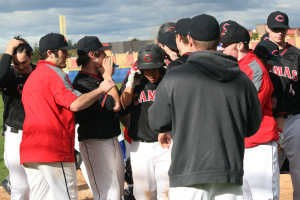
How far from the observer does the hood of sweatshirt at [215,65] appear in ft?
8.81

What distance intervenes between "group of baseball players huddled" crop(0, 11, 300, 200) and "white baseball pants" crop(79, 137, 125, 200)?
1cm

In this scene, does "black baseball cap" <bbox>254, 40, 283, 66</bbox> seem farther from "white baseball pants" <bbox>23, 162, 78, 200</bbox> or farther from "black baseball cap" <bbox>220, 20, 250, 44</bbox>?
"white baseball pants" <bbox>23, 162, 78, 200</bbox>

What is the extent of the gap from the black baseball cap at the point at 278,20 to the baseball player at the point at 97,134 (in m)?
2.15

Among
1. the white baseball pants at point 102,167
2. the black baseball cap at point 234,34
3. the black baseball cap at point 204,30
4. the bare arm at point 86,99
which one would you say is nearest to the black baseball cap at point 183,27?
the black baseball cap at point 234,34

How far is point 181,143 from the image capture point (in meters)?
2.71

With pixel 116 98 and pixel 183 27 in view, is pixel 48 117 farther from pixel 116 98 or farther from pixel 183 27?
pixel 183 27

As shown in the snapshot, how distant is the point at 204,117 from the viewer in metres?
2.66

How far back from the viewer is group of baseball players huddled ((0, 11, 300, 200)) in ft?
8.81

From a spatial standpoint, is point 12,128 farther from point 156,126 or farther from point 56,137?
point 156,126

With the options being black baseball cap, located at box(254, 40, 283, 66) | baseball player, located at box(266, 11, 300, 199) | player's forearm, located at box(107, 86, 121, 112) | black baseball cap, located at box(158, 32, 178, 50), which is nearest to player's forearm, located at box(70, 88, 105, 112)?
player's forearm, located at box(107, 86, 121, 112)

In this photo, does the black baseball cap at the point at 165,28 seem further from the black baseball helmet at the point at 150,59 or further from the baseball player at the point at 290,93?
the baseball player at the point at 290,93

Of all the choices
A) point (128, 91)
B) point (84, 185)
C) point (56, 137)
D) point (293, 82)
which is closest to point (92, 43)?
point (128, 91)

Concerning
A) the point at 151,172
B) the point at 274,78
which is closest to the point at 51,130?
the point at 151,172

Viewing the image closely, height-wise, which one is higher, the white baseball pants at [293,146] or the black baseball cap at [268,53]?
the black baseball cap at [268,53]
